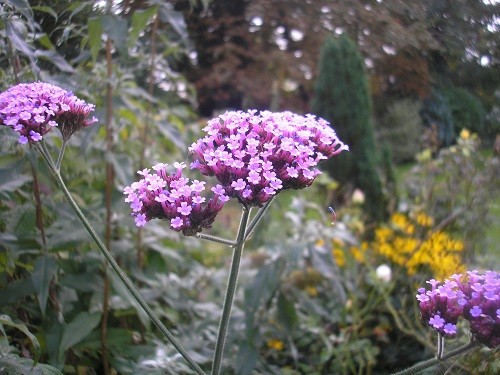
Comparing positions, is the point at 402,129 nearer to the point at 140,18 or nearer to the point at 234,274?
the point at 140,18

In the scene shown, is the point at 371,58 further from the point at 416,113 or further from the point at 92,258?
the point at 92,258

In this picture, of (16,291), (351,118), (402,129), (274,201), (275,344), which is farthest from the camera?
(351,118)

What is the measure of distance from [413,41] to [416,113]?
0.35 metres

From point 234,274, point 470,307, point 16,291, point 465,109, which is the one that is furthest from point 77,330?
point 465,109

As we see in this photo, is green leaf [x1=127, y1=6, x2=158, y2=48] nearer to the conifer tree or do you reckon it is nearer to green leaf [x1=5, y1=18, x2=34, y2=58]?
green leaf [x1=5, y1=18, x2=34, y2=58]

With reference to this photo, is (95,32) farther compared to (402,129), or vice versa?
(402,129)

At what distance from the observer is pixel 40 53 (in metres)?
1.25

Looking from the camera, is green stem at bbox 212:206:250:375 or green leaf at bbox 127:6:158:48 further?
green leaf at bbox 127:6:158:48

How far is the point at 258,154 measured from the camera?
0.95m

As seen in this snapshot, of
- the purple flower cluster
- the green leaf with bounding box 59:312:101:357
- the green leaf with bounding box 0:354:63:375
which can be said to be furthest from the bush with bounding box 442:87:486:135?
the green leaf with bounding box 0:354:63:375

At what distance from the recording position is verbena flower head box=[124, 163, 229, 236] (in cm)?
A: 92

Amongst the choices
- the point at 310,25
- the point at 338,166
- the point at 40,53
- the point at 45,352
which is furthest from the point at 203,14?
the point at 338,166

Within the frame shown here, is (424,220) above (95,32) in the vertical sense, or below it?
below

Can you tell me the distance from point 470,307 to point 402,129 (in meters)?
1.66
